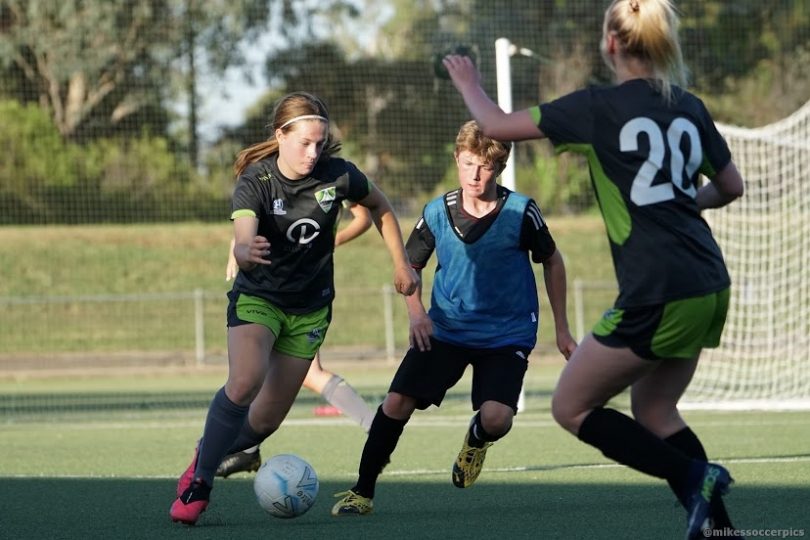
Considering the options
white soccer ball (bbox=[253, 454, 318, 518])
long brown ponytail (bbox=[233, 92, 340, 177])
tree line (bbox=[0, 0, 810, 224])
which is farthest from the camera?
tree line (bbox=[0, 0, 810, 224])

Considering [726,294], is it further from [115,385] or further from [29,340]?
[29,340]

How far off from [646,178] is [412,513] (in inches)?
91.7

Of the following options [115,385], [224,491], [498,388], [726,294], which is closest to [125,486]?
[224,491]

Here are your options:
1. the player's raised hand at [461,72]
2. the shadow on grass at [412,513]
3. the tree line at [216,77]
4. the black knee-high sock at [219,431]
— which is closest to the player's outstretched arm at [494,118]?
the player's raised hand at [461,72]

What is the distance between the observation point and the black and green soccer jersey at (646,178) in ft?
14.0

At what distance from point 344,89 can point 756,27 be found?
10469 mm

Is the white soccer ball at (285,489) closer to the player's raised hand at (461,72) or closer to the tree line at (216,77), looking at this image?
the player's raised hand at (461,72)

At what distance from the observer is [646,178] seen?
14.1 ft

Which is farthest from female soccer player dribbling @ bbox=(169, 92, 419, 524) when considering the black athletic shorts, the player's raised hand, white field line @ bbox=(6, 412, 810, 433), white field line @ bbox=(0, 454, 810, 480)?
white field line @ bbox=(6, 412, 810, 433)

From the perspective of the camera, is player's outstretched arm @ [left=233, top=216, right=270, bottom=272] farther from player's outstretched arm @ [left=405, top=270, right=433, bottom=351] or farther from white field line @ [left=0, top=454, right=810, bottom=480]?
white field line @ [left=0, top=454, right=810, bottom=480]

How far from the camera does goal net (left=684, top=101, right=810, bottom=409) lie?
13578mm

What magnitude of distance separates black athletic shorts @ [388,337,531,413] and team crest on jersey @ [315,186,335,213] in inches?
29.8

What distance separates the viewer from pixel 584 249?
2858 centimetres

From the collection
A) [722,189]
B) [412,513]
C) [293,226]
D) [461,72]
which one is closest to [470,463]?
[412,513]
